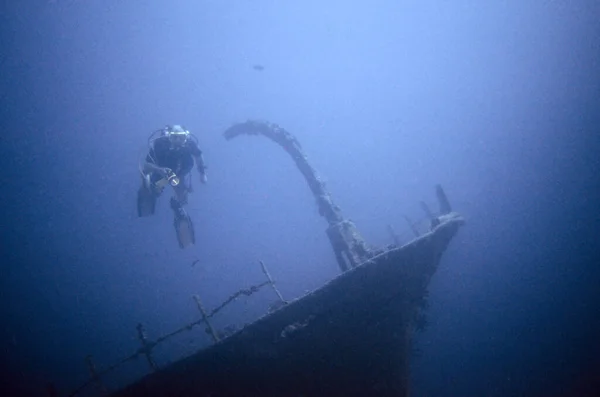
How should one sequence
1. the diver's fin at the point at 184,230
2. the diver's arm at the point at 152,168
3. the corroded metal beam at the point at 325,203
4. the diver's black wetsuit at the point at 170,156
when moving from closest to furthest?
the diver's arm at the point at 152,168 < the corroded metal beam at the point at 325,203 < the diver's black wetsuit at the point at 170,156 < the diver's fin at the point at 184,230

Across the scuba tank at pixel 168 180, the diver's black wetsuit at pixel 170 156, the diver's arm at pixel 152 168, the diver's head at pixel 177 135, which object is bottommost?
the scuba tank at pixel 168 180

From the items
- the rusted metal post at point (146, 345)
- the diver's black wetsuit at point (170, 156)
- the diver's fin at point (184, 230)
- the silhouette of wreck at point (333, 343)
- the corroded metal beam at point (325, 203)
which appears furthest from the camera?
the diver's fin at point (184, 230)

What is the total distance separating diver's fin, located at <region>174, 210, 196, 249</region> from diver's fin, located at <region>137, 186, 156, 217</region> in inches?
28.3

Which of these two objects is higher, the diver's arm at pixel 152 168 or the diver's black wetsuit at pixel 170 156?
the diver's black wetsuit at pixel 170 156

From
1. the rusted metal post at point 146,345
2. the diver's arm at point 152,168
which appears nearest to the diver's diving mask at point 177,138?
the diver's arm at point 152,168

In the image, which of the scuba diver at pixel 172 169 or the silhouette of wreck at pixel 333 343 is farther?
the scuba diver at pixel 172 169

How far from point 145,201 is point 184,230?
1.23 metres

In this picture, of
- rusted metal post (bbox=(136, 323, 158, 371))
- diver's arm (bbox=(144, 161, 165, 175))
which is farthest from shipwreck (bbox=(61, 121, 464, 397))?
diver's arm (bbox=(144, 161, 165, 175))

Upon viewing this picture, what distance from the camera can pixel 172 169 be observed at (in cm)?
880

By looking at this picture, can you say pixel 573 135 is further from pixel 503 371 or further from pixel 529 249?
pixel 503 371

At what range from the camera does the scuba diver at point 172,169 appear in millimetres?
8336

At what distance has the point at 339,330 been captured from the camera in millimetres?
5742

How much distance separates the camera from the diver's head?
8797 millimetres

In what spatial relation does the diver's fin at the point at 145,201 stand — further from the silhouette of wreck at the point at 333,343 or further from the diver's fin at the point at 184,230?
the silhouette of wreck at the point at 333,343
